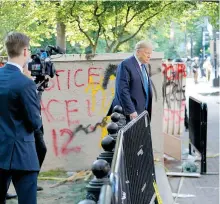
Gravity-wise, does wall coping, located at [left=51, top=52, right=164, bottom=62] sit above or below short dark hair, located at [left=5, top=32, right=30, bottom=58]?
below

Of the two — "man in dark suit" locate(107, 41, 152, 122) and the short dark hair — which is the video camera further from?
the short dark hair

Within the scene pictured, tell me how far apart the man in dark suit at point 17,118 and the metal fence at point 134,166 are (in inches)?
29.5

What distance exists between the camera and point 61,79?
831 centimetres

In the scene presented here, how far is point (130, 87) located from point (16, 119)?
2.89m

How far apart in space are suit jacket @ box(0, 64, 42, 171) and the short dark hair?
5.5 inches

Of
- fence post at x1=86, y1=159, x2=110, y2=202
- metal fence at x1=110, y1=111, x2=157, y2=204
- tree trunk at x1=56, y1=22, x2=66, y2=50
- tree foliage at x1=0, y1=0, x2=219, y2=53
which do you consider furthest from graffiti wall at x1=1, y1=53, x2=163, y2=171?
tree trunk at x1=56, y1=22, x2=66, y2=50

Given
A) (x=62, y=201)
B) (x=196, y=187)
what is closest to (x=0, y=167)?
(x=62, y=201)

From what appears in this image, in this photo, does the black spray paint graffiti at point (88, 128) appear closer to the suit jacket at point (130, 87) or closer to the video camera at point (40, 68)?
the suit jacket at point (130, 87)

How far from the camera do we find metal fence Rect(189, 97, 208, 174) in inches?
319

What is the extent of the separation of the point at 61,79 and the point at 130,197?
4722mm

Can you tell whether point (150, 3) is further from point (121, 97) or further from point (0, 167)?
point (0, 167)

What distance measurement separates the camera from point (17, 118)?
13.7 feet

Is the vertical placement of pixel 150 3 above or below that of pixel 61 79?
above

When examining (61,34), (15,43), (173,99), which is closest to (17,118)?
(15,43)
